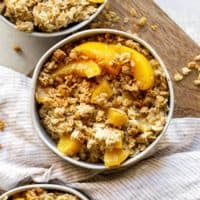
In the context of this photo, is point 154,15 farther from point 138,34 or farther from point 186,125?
point 186,125

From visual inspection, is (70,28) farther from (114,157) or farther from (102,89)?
(114,157)

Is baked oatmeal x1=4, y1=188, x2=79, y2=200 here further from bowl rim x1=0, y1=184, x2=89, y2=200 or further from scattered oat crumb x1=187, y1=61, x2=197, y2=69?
scattered oat crumb x1=187, y1=61, x2=197, y2=69

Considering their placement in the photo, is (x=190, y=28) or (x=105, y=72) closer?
(x=105, y=72)

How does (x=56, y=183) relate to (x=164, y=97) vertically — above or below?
below

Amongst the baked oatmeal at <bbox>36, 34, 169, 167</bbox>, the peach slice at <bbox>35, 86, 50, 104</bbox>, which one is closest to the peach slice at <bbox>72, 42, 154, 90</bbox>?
the baked oatmeal at <bbox>36, 34, 169, 167</bbox>

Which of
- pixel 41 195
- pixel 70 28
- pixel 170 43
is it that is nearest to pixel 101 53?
pixel 70 28

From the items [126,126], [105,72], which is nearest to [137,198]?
[126,126]

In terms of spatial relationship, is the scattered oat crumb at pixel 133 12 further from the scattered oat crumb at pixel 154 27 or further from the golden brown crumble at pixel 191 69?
the golden brown crumble at pixel 191 69
